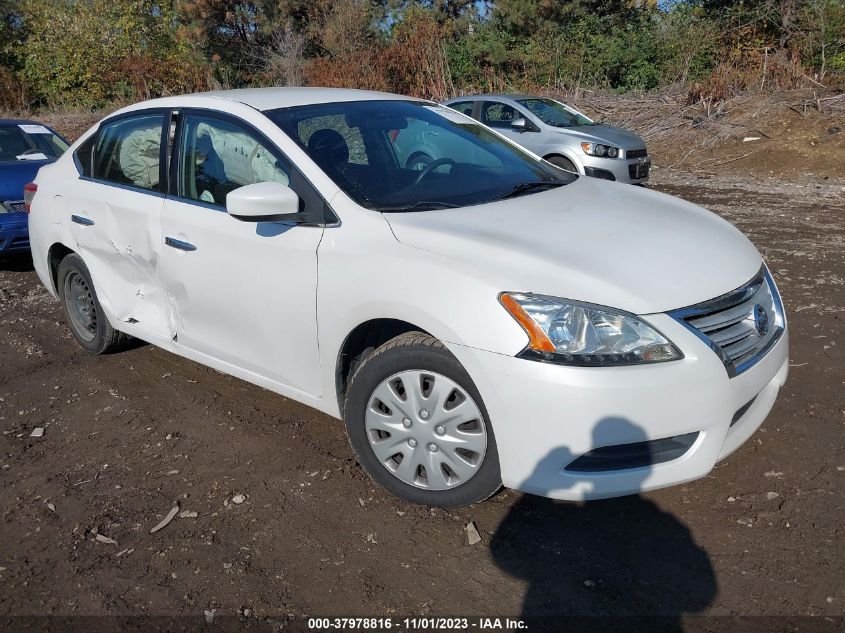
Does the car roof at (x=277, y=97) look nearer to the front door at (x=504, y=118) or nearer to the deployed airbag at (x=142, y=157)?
the deployed airbag at (x=142, y=157)

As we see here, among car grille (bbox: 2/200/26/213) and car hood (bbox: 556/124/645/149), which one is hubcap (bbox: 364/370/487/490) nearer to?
car grille (bbox: 2/200/26/213)

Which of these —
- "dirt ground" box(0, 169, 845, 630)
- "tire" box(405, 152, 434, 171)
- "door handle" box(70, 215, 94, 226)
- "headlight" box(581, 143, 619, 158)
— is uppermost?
"tire" box(405, 152, 434, 171)

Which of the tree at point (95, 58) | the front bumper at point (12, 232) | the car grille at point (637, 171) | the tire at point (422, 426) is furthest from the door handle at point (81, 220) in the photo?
the tree at point (95, 58)

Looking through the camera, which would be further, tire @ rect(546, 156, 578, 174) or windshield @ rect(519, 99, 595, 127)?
windshield @ rect(519, 99, 595, 127)

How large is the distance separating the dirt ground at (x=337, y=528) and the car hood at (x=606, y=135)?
25.1ft

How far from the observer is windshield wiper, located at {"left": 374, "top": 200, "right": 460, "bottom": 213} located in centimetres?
339

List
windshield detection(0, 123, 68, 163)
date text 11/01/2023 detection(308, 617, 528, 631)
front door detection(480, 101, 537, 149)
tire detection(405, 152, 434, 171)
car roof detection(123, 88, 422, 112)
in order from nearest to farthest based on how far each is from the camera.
Result: date text 11/01/2023 detection(308, 617, 528, 631)
tire detection(405, 152, 434, 171)
car roof detection(123, 88, 422, 112)
windshield detection(0, 123, 68, 163)
front door detection(480, 101, 537, 149)

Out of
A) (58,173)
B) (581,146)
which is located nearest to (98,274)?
(58,173)

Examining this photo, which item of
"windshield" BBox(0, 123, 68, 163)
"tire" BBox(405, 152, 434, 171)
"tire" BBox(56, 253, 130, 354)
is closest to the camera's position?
"tire" BBox(405, 152, 434, 171)

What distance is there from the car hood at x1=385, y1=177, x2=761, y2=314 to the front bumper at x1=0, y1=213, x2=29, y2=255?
19.2ft

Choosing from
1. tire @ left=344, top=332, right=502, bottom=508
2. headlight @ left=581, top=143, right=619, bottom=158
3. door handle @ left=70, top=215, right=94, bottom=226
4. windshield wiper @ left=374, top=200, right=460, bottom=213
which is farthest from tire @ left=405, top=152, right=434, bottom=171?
headlight @ left=581, top=143, right=619, bottom=158

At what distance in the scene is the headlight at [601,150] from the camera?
457 inches

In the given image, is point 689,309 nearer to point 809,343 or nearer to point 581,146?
point 809,343

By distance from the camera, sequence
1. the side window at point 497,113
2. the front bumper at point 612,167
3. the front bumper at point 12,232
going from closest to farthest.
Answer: the front bumper at point 12,232, the front bumper at point 612,167, the side window at point 497,113
